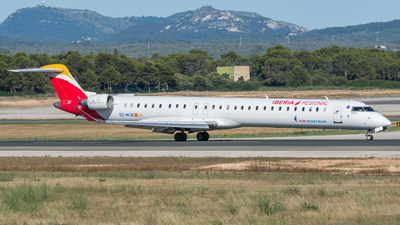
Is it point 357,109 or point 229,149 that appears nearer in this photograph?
point 229,149

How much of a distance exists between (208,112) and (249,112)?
3249 millimetres

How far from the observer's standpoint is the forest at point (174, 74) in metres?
123

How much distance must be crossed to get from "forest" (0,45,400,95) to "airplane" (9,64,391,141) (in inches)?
2673

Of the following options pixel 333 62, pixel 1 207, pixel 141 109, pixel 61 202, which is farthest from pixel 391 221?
pixel 333 62

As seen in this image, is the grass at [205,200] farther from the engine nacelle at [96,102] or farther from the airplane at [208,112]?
the engine nacelle at [96,102]

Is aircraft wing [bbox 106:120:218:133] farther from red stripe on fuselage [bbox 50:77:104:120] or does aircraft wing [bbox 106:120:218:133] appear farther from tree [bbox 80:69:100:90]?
tree [bbox 80:69:100:90]

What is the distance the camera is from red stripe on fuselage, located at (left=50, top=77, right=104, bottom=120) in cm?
4066

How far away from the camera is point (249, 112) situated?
→ 37719mm

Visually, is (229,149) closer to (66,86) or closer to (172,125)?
(172,125)

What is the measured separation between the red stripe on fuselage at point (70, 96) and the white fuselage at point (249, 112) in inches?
39.0

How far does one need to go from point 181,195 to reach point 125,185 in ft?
9.54

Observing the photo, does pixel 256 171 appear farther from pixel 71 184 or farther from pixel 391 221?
pixel 391 221

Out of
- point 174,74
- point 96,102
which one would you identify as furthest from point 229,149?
point 174,74

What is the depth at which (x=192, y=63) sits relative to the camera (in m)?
186
